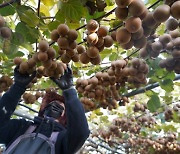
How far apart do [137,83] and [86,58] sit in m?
0.70

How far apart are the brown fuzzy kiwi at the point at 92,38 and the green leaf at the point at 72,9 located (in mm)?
206

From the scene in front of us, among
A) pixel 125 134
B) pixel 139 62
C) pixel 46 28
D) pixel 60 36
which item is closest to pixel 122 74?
pixel 139 62

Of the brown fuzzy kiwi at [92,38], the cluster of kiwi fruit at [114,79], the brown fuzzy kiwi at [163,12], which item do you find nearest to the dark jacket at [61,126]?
the cluster of kiwi fruit at [114,79]

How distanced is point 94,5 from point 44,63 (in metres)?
0.28

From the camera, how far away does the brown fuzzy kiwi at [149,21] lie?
0.90m

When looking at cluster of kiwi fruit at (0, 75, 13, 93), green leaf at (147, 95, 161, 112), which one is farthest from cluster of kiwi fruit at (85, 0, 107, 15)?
green leaf at (147, 95, 161, 112)

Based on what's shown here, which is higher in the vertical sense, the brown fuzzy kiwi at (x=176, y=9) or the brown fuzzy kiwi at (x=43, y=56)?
the brown fuzzy kiwi at (x=176, y=9)

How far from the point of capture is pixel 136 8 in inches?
33.5

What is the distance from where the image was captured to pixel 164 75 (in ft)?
6.23

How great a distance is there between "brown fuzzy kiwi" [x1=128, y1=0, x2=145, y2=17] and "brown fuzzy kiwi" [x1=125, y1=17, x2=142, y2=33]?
0.01 metres

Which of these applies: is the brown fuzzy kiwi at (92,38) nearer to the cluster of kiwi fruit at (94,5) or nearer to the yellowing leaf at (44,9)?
the cluster of kiwi fruit at (94,5)

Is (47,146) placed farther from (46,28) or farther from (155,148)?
(155,148)

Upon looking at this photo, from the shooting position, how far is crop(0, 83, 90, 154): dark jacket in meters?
1.68

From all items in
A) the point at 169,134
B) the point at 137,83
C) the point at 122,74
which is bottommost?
the point at 169,134
